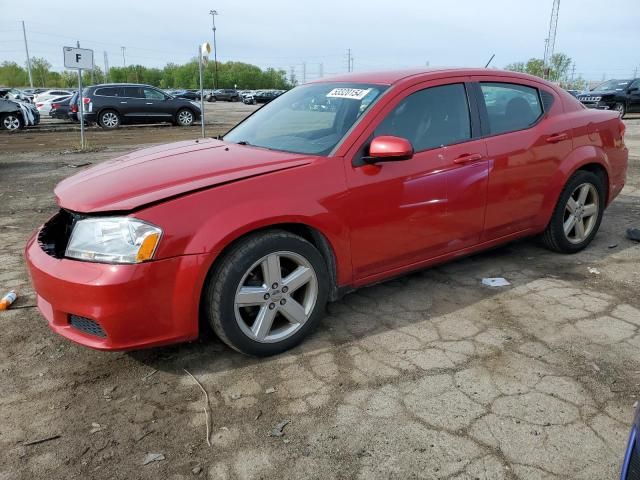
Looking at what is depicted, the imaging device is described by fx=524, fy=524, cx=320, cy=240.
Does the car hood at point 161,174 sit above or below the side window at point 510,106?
below

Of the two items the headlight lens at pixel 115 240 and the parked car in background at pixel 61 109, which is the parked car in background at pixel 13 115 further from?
the headlight lens at pixel 115 240

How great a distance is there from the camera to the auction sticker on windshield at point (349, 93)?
345cm

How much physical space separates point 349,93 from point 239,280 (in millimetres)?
1576

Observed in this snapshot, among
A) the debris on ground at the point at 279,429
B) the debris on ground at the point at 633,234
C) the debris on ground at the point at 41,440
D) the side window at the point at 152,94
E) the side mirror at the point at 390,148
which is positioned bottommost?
the debris on ground at the point at 41,440

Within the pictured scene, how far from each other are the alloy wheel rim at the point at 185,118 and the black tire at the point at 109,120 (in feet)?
7.32

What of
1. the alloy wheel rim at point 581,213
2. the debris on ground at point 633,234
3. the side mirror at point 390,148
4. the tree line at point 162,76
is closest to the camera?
the side mirror at point 390,148

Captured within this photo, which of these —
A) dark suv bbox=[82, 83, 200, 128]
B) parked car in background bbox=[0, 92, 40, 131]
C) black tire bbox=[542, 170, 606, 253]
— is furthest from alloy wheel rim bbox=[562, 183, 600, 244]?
parked car in background bbox=[0, 92, 40, 131]

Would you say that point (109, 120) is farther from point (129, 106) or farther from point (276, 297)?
point (276, 297)

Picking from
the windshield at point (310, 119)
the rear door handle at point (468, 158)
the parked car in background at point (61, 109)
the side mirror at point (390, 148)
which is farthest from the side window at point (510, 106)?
the parked car in background at point (61, 109)

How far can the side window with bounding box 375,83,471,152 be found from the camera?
336cm

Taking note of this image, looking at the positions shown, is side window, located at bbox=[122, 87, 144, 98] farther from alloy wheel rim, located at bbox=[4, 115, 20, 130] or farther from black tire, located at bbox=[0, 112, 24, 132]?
alloy wheel rim, located at bbox=[4, 115, 20, 130]

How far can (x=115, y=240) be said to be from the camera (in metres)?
2.54

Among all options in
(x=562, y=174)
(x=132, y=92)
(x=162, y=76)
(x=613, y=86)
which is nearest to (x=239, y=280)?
(x=562, y=174)

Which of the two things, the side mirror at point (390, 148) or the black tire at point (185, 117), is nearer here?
the side mirror at point (390, 148)
